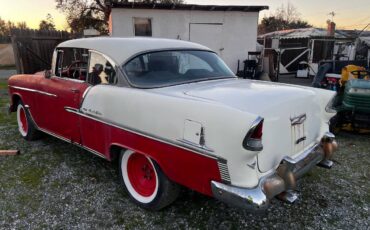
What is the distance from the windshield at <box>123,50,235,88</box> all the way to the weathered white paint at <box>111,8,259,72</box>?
8319 millimetres

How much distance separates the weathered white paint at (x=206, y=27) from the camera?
11.4m

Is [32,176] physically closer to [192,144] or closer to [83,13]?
[192,144]

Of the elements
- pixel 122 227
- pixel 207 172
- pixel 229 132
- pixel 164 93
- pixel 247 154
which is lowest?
pixel 122 227

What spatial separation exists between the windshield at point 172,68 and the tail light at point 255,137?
1239 mm

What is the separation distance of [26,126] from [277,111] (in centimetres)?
455

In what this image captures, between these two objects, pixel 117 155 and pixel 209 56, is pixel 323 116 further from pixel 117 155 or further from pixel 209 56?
pixel 117 155

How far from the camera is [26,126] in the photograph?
5293 millimetres

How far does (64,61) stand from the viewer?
14.2 feet

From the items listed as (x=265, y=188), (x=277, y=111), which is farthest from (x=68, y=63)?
(x=265, y=188)

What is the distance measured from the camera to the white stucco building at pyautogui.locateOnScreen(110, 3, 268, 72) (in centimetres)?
1139

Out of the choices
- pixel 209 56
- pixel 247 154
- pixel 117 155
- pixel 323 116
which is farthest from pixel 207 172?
pixel 209 56

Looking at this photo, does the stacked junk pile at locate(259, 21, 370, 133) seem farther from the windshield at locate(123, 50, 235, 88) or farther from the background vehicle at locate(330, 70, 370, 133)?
the windshield at locate(123, 50, 235, 88)

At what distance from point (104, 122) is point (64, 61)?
165 centimetres

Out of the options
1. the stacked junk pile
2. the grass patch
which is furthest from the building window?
the grass patch
